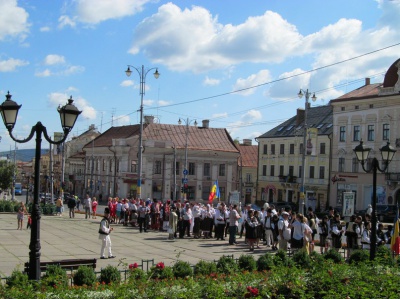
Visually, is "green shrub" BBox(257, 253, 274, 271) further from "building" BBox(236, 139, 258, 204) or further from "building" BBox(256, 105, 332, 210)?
"building" BBox(236, 139, 258, 204)

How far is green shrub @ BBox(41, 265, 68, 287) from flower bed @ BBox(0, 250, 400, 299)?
1.6 inches

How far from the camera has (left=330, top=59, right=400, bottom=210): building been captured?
49.5 metres

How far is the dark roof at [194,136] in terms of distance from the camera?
223 feet

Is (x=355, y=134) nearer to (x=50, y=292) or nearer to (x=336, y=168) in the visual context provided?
(x=336, y=168)

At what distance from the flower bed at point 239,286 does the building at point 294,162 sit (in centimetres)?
4522

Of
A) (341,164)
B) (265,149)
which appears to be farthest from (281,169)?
(341,164)

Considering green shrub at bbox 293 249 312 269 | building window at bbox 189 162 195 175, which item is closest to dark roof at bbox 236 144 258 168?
building window at bbox 189 162 195 175

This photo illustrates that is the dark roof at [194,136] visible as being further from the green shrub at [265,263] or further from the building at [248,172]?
the green shrub at [265,263]

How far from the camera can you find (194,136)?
230 feet

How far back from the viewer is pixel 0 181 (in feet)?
232

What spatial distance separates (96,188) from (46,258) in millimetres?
58566

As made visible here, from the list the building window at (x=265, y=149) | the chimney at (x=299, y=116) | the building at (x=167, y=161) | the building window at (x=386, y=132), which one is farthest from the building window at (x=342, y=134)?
the building at (x=167, y=161)

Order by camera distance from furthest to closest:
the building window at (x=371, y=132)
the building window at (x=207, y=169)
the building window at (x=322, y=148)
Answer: the building window at (x=207, y=169), the building window at (x=322, y=148), the building window at (x=371, y=132)

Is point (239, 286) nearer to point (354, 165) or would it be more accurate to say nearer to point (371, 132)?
point (371, 132)
